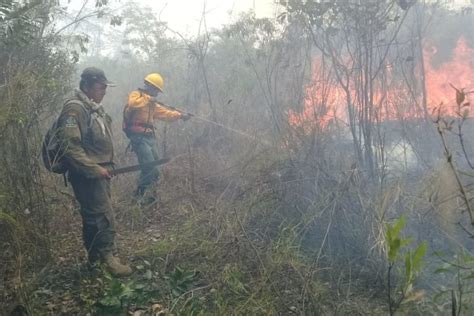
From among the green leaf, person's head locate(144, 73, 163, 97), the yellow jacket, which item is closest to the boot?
the yellow jacket

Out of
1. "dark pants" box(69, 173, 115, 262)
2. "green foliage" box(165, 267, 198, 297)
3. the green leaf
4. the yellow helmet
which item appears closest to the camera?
the green leaf

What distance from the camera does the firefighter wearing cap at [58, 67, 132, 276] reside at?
11.3 feet

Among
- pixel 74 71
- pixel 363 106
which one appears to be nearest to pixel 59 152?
pixel 363 106

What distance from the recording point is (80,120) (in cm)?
350

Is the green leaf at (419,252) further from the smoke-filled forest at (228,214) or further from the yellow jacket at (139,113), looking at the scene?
the yellow jacket at (139,113)

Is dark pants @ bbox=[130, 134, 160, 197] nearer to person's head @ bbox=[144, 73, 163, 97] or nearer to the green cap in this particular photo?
person's head @ bbox=[144, 73, 163, 97]

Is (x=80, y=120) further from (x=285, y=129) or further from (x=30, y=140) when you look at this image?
(x=285, y=129)

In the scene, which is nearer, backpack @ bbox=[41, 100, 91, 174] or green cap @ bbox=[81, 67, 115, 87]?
backpack @ bbox=[41, 100, 91, 174]

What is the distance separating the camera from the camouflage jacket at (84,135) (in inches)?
134

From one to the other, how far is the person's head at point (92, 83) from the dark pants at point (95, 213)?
0.76 meters

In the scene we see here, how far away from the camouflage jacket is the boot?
73 centimetres

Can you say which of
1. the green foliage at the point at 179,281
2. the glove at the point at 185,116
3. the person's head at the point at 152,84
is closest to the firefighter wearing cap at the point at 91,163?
the green foliage at the point at 179,281

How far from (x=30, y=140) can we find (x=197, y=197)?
207 cm

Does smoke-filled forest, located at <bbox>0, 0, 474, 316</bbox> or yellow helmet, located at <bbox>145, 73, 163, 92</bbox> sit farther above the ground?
yellow helmet, located at <bbox>145, 73, 163, 92</bbox>
